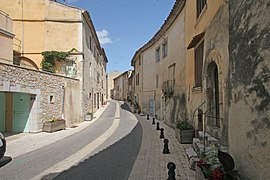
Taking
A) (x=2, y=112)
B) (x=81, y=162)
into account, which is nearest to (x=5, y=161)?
(x=81, y=162)

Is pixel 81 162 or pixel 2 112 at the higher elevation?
pixel 2 112

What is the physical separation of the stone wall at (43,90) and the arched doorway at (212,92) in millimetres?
8244

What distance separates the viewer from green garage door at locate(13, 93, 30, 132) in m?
13.6

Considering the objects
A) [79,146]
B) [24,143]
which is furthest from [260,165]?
[24,143]

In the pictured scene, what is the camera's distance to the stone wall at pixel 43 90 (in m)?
11.0

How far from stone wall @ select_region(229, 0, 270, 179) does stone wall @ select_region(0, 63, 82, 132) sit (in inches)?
369

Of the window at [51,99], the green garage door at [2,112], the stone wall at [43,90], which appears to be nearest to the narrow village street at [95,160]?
the stone wall at [43,90]

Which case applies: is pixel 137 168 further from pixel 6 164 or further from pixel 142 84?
pixel 142 84

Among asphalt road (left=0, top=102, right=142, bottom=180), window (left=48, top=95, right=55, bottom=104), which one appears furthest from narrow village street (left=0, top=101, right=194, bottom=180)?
window (left=48, top=95, right=55, bottom=104)

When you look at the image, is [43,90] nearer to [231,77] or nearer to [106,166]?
[106,166]

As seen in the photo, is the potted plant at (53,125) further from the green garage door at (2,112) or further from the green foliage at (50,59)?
the green foliage at (50,59)

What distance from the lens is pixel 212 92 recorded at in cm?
757

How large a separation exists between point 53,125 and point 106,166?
8.25 metres

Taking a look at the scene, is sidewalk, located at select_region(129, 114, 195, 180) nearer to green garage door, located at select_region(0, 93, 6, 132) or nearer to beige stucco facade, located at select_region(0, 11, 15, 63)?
green garage door, located at select_region(0, 93, 6, 132)
